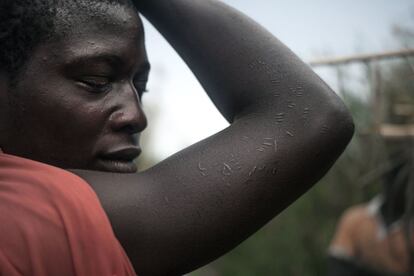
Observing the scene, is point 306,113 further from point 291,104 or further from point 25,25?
point 25,25

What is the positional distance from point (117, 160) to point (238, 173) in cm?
24

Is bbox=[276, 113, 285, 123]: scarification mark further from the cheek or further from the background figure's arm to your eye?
the cheek

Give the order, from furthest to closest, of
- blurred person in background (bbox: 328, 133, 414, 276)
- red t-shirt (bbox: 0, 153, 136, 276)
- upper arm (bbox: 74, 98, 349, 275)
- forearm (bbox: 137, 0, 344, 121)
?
1. blurred person in background (bbox: 328, 133, 414, 276)
2. forearm (bbox: 137, 0, 344, 121)
3. upper arm (bbox: 74, 98, 349, 275)
4. red t-shirt (bbox: 0, 153, 136, 276)

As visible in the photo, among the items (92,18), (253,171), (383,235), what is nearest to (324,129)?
(253,171)

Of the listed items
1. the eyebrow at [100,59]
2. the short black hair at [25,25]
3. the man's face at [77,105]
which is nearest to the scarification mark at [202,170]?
the man's face at [77,105]

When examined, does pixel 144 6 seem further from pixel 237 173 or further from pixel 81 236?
pixel 81 236

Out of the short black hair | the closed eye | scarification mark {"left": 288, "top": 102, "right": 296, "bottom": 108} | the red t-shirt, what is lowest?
the red t-shirt

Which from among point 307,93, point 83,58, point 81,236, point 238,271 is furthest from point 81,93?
point 238,271

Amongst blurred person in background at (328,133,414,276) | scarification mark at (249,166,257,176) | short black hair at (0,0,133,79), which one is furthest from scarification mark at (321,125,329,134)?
blurred person in background at (328,133,414,276)

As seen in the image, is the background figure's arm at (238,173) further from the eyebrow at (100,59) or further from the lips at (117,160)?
the eyebrow at (100,59)

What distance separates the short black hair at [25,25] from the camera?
137cm

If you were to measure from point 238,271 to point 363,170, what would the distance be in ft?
8.93

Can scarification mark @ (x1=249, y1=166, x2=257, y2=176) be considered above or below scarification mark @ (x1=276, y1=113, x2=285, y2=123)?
below

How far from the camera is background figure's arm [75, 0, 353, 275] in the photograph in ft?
4.33
